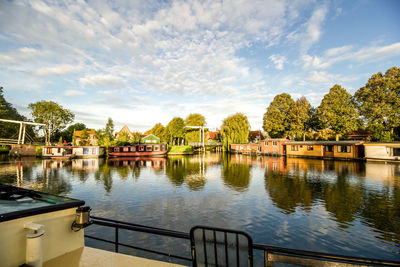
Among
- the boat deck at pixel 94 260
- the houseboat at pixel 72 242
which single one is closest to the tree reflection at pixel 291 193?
the boat deck at pixel 94 260

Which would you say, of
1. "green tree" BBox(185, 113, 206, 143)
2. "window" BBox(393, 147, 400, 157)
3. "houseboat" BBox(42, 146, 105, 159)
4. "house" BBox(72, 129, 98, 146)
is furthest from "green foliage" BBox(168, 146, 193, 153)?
"window" BBox(393, 147, 400, 157)

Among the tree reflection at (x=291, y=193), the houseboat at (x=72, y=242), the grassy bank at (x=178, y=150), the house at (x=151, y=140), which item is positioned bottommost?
the tree reflection at (x=291, y=193)

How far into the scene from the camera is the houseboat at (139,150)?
162ft

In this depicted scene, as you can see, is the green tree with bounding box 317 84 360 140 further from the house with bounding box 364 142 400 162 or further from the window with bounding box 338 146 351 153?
the house with bounding box 364 142 400 162

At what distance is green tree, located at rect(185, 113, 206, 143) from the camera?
232 feet

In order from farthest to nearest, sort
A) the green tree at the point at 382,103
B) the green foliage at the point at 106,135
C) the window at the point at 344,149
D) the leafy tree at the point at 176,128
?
the leafy tree at the point at 176,128 < the green foliage at the point at 106,135 < the green tree at the point at 382,103 < the window at the point at 344,149

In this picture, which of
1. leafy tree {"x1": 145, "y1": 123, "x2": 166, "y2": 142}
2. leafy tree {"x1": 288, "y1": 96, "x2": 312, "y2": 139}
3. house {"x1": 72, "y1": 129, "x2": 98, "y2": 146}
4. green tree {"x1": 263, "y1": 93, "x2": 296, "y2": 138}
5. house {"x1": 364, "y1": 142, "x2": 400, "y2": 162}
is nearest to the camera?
house {"x1": 364, "y1": 142, "x2": 400, "y2": 162}

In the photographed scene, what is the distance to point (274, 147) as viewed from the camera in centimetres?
4997

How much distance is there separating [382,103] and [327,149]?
14.2 meters

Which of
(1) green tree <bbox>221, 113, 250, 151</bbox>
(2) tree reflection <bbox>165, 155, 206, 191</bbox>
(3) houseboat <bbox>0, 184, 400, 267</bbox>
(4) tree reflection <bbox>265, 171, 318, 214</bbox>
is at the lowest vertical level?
(2) tree reflection <bbox>165, 155, 206, 191</bbox>

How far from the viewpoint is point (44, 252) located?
3.83 m

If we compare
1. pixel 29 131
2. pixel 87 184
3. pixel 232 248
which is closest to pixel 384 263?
pixel 232 248

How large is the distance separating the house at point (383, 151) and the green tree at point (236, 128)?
3103 cm

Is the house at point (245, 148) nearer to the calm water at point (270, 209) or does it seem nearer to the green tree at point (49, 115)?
the calm water at point (270, 209)
